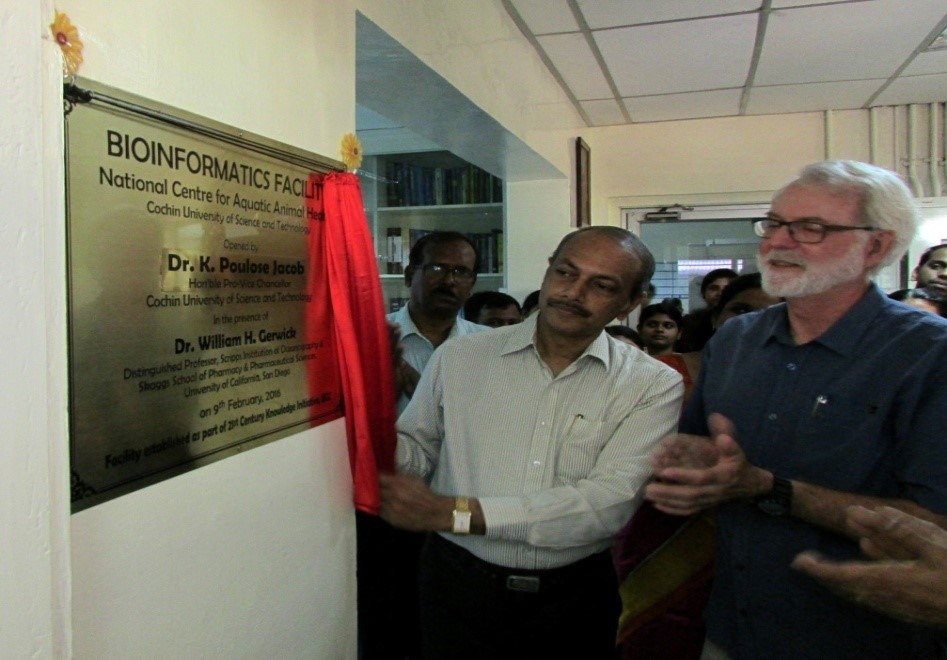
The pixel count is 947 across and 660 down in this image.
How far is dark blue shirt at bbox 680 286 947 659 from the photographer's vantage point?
4.09 feet

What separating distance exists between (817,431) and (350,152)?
1.14 meters

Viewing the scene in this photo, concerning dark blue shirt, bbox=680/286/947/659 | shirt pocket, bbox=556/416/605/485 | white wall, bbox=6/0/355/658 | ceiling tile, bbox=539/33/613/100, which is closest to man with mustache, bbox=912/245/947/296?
ceiling tile, bbox=539/33/613/100

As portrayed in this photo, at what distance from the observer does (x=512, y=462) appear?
1.55m

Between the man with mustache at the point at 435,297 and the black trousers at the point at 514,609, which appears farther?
the man with mustache at the point at 435,297

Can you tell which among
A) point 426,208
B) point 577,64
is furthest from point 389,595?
point 426,208

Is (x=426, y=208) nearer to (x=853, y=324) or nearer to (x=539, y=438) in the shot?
(x=539, y=438)

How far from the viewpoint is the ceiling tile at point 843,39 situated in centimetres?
283

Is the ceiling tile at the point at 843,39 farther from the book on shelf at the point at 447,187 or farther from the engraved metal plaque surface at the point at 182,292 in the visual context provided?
the engraved metal plaque surface at the point at 182,292

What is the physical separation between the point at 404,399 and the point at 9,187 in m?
1.42

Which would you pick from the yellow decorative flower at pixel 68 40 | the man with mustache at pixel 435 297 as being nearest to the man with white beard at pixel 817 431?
the man with mustache at pixel 435 297

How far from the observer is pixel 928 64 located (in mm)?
3504

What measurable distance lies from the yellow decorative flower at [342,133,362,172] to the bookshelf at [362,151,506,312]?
2980 mm

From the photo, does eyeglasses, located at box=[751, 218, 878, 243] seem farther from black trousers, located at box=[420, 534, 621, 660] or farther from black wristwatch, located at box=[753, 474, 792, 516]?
black trousers, located at box=[420, 534, 621, 660]

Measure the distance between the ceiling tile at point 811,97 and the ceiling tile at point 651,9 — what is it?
4.06 ft
